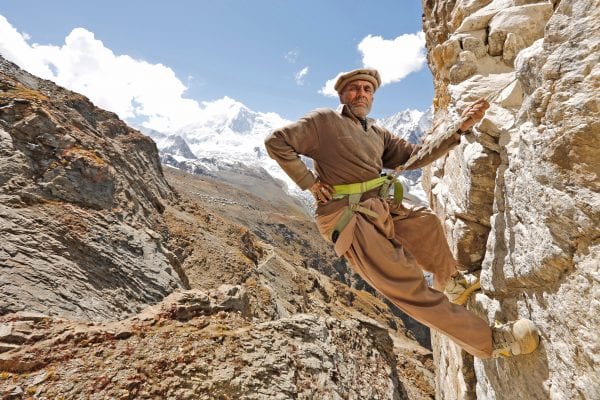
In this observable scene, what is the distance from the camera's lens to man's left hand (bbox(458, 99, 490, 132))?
455 centimetres

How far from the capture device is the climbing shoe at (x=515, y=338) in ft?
11.8

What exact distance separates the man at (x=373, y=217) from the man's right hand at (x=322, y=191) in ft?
0.05

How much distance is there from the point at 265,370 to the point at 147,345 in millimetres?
2277

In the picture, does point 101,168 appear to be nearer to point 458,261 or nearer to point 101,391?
point 101,391

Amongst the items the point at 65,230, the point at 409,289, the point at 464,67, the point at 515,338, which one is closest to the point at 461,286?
the point at 409,289

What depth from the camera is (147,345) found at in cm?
659

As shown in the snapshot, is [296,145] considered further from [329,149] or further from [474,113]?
[474,113]

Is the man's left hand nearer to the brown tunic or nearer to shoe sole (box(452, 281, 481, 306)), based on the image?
the brown tunic

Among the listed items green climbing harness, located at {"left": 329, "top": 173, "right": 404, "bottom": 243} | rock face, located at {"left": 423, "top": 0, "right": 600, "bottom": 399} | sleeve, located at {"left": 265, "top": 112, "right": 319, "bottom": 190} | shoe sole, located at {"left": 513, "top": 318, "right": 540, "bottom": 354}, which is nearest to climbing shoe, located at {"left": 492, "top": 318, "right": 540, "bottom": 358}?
shoe sole, located at {"left": 513, "top": 318, "right": 540, "bottom": 354}

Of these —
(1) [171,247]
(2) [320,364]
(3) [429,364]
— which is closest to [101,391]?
(2) [320,364]

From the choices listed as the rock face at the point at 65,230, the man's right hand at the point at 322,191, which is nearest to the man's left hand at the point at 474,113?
the man's right hand at the point at 322,191

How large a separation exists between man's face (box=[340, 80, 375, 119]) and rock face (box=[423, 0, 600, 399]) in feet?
5.23

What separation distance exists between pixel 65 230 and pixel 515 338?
12.6 m

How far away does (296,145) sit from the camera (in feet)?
15.6
